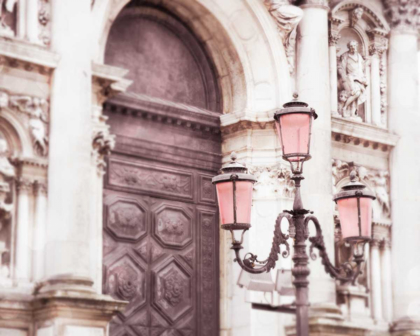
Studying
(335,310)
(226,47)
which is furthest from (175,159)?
(335,310)

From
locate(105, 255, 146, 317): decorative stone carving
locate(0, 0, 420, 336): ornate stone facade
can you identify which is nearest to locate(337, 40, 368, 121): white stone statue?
locate(0, 0, 420, 336): ornate stone facade

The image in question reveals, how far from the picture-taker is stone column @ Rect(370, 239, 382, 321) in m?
21.4

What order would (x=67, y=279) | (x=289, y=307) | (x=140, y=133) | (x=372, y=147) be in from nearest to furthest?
(x=289, y=307) → (x=67, y=279) → (x=140, y=133) → (x=372, y=147)

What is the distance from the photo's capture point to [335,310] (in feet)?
64.3

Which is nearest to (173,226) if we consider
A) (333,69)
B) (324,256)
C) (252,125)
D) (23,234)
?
(252,125)

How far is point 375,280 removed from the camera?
21.5 metres

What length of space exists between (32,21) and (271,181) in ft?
17.2

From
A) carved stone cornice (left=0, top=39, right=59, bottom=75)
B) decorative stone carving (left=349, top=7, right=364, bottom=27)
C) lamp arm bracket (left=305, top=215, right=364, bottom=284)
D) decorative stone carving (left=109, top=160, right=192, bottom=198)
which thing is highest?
decorative stone carving (left=349, top=7, right=364, bottom=27)

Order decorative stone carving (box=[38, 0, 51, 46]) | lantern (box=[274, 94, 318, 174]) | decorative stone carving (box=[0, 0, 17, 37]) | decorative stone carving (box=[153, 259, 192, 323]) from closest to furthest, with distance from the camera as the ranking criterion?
lantern (box=[274, 94, 318, 174]) → decorative stone carving (box=[0, 0, 17, 37]) → decorative stone carving (box=[38, 0, 51, 46]) → decorative stone carving (box=[153, 259, 192, 323])

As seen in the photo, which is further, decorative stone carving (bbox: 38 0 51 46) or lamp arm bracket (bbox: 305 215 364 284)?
decorative stone carving (bbox: 38 0 51 46)

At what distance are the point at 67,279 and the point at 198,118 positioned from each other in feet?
16.1

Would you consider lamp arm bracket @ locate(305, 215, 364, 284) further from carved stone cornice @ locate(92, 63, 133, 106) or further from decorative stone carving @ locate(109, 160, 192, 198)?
decorative stone carving @ locate(109, 160, 192, 198)

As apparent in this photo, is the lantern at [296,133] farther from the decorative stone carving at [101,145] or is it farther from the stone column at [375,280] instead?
the stone column at [375,280]

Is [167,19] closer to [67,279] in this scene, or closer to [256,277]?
[67,279]
